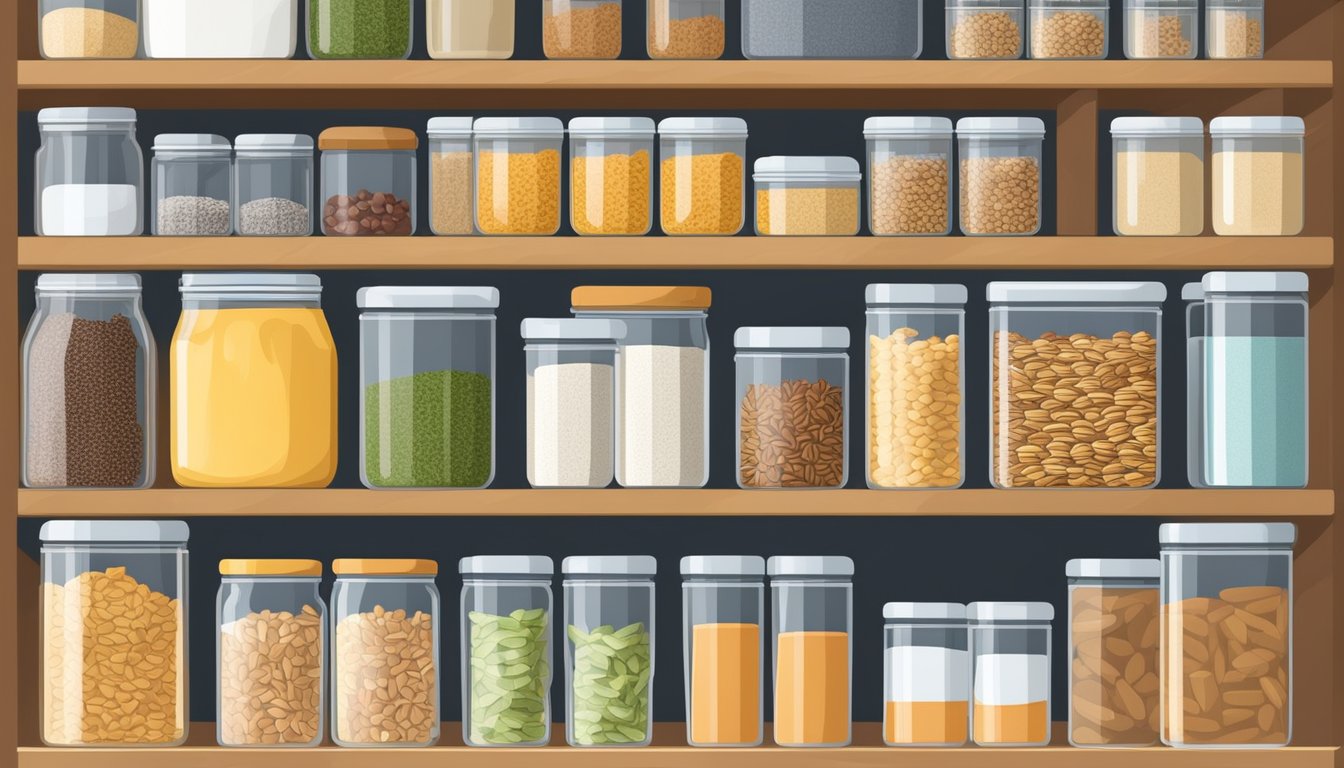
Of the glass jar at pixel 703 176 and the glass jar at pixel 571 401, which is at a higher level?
the glass jar at pixel 703 176

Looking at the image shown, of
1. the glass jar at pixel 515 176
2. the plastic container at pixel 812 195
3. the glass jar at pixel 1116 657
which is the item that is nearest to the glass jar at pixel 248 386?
the glass jar at pixel 515 176

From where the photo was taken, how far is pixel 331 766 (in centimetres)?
185

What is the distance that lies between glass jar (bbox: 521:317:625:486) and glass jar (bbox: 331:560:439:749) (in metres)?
0.19

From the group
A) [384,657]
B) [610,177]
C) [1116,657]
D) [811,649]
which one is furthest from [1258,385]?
[384,657]

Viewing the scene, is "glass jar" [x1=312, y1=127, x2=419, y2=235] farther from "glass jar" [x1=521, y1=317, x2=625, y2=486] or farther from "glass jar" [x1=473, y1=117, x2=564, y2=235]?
"glass jar" [x1=521, y1=317, x2=625, y2=486]

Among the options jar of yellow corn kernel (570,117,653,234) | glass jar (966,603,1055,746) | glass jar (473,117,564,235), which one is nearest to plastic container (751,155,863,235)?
jar of yellow corn kernel (570,117,653,234)

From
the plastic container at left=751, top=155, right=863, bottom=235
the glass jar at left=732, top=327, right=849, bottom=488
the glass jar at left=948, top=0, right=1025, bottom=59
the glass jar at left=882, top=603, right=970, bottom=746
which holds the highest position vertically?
the glass jar at left=948, top=0, right=1025, bottom=59

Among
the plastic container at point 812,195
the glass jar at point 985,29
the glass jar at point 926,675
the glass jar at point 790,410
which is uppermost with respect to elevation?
the glass jar at point 985,29

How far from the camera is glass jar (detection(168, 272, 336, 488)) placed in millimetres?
1899

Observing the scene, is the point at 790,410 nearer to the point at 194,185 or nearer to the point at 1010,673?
the point at 1010,673

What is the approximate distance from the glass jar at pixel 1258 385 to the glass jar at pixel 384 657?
917mm

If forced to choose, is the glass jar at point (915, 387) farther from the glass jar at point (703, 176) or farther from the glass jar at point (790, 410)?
the glass jar at point (703, 176)

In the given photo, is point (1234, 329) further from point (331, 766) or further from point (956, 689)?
point (331, 766)

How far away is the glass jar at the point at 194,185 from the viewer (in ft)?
6.33
